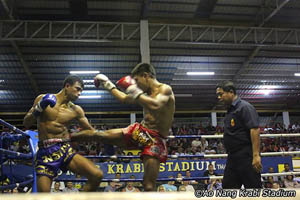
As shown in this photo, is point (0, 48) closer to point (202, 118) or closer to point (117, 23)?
point (117, 23)

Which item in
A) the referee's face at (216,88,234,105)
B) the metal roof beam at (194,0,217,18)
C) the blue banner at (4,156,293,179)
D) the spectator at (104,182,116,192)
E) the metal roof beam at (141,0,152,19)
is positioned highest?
the metal roof beam at (194,0,217,18)

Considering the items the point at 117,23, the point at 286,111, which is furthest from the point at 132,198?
the point at 286,111

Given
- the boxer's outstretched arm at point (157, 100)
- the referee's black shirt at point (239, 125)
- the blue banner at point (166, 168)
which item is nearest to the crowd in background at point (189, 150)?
the blue banner at point (166, 168)

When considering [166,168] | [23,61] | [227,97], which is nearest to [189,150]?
[166,168]

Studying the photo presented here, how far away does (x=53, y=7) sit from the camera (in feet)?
31.5

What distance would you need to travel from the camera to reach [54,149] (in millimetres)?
2715

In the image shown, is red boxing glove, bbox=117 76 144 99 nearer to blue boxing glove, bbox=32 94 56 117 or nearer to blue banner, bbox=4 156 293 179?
blue boxing glove, bbox=32 94 56 117

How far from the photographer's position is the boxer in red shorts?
8.04ft

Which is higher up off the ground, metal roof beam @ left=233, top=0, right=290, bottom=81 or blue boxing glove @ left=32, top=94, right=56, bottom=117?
metal roof beam @ left=233, top=0, right=290, bottom=81

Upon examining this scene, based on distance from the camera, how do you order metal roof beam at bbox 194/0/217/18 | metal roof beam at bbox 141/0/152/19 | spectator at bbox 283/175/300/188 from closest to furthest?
spectator at bbox 283/175/300/188
metal roof beam at bbox 141/0/152/19
metal roof beam at bbox 194/0/217/18

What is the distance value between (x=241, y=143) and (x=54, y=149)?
180 centimetres

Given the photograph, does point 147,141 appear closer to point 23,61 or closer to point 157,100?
point 157,100

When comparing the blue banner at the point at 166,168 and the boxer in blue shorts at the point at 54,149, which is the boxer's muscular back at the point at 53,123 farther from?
the blue banner at the point at 166,168

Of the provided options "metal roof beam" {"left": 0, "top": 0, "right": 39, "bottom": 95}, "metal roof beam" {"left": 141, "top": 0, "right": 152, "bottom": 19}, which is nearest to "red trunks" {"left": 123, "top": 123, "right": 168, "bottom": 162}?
"metal roof beam" {"left": 141, "top": 0, "right": 152, "bottom": 19}
